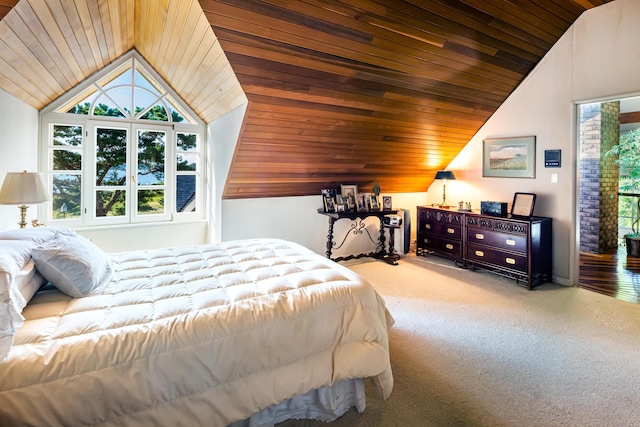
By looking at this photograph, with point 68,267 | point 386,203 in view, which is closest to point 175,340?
point 68,267

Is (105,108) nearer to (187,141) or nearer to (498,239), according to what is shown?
(187,141)

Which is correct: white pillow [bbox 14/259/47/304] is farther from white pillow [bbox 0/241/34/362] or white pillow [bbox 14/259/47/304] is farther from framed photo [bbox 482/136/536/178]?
framed photo [bbox 482/136/536/178]

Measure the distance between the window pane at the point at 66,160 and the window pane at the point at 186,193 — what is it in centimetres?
111

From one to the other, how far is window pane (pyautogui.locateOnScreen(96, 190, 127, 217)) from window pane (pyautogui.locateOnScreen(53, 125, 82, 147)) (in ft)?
2.03

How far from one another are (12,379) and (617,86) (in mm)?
4882

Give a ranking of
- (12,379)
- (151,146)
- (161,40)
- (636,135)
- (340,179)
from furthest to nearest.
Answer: (636,135) → (340,179) → (151,146) → (161,40) → (12,379)

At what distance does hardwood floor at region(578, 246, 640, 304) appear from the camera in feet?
11.6

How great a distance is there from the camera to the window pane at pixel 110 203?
A: 4.11 meters

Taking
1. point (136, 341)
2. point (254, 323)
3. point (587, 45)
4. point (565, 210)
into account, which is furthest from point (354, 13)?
point (565, 210)

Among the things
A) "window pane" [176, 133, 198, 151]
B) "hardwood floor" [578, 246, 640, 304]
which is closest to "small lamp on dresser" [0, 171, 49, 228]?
"window pane" [176, 133, 198, 151]

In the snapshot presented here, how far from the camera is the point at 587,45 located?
138 inches

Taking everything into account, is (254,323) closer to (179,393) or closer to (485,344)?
(179,393)

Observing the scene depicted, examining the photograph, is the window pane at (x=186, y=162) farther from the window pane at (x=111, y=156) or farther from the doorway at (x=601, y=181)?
the doorway at (x=601, y=181)

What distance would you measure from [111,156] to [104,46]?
1.31m
